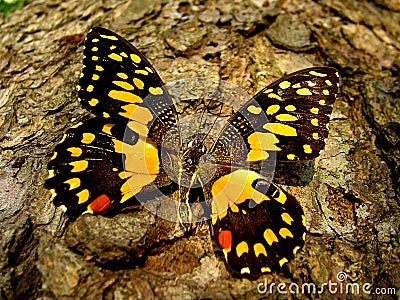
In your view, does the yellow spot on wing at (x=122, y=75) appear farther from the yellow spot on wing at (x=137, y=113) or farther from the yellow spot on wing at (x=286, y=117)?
the yellow spot on wing at (x=286, y=117)

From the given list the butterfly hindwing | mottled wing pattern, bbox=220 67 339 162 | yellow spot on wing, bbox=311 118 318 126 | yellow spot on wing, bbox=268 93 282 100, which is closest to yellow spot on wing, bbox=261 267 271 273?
the butterfly hindwing

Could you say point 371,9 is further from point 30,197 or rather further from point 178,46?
point 30,197

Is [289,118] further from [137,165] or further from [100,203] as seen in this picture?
[100,203]

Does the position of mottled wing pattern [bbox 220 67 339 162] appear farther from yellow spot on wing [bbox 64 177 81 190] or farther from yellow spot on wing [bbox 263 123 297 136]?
yellow spot on wing [bbox 64 177 81 190]

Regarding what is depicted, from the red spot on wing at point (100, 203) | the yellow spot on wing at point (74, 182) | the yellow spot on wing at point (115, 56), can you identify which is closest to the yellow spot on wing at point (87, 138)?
the yellow spot on wing at point (74, 182)

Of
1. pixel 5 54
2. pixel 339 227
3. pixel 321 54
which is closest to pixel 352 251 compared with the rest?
pixel 339 227
